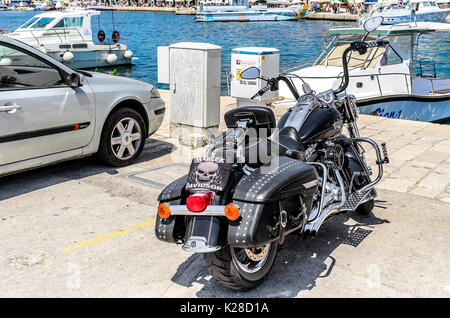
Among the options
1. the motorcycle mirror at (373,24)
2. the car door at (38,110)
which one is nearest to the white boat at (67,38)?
the car door at (38,110)

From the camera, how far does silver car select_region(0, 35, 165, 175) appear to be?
5074mm

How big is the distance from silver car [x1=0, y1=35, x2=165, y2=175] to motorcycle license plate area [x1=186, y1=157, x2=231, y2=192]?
264cm

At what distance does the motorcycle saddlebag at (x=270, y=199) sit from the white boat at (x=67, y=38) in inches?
Answer: 839

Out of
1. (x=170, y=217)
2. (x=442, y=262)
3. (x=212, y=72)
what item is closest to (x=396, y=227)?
(x=442, y=262)

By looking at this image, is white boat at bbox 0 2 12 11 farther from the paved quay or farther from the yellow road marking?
the yellow road marking

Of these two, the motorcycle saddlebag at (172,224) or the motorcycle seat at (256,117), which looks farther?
the motorcycle seat at (256,117)

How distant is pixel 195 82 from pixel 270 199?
14.1 ft

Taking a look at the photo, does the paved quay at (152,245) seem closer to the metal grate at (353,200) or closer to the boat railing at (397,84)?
the metal grate at (353,200)

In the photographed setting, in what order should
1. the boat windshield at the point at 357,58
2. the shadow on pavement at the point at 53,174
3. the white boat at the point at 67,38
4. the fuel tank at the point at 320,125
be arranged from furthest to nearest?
the white boat at the point at 67,38, the boat windshield at the point at 357,58, the shadow on pavement at the point at 53,174, the fuel tank at the point at 320,125

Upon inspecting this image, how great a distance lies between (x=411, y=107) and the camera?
12.3 metres

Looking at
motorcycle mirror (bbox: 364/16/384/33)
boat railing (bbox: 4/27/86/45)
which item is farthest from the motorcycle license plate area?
boat railing (bbox: 4/27/86/45)

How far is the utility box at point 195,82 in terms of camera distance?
702 centimetres

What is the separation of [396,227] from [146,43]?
4200cm

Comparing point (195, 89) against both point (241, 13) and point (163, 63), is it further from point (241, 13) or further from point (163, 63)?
point (241, 13)
